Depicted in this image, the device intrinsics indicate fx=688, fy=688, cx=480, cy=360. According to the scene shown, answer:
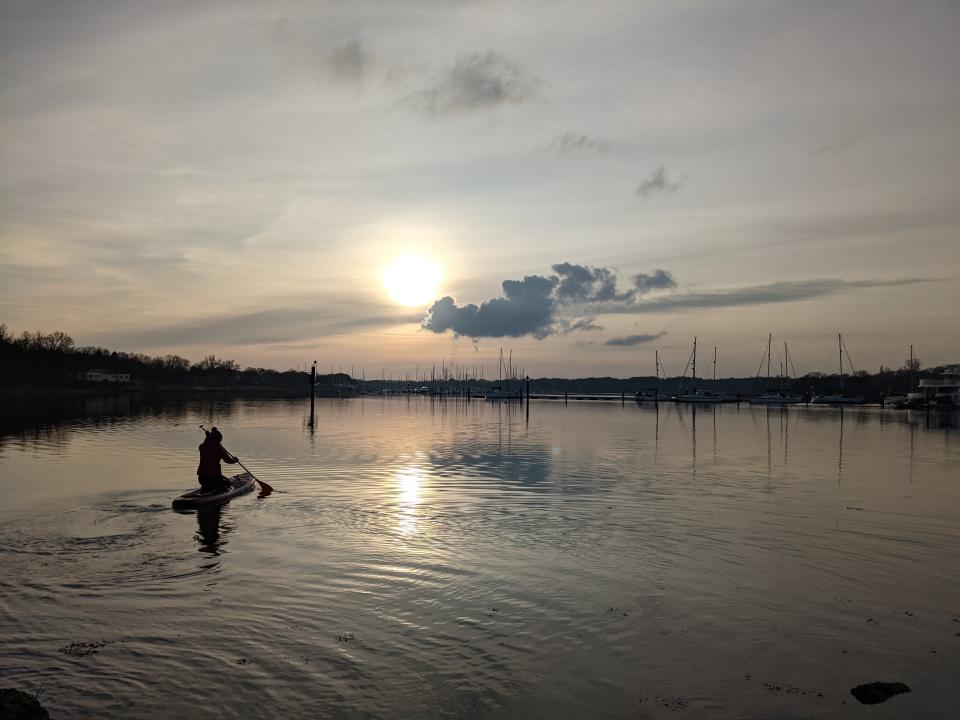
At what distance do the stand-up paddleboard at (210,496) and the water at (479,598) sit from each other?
507mm

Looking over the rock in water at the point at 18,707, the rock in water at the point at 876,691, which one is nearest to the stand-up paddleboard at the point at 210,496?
the rock in water at the point at 18,707

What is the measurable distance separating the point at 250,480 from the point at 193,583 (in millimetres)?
13291

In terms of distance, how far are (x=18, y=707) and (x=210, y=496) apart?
1670cm

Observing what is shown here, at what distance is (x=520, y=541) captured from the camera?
62.0ft

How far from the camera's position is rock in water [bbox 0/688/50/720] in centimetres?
742

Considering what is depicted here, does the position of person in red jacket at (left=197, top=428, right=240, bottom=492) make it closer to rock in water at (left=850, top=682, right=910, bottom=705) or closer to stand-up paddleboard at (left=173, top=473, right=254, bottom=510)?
stand-up paddleboard at (left=173, top=473, right=254, bottom=510)

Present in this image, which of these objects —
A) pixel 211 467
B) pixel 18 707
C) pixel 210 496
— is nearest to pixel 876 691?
pixel 18 707

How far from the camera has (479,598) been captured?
13.8 metres

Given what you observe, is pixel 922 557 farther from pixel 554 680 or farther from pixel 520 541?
pixel 554 680

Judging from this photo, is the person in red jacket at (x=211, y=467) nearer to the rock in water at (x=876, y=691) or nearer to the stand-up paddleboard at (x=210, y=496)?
the stand-up paddleboard at (x=210, y=496)

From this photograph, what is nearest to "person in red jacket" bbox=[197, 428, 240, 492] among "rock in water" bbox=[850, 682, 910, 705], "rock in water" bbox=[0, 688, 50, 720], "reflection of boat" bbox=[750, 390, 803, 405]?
"rock in water" bbox=[0, 688, 50, 720]

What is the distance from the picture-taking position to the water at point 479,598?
381 inches

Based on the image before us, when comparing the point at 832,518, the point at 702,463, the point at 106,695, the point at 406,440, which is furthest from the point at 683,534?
the point at 406,440

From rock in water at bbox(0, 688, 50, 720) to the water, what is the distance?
3.74 feet
